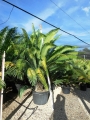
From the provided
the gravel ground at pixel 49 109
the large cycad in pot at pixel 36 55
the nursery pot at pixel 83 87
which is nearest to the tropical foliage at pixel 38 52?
the large cycad in pot at pixel 36 55

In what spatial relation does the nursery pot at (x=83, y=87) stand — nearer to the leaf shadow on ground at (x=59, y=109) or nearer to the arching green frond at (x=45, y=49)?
the leaf shadow on ground at (x=59, y=109)

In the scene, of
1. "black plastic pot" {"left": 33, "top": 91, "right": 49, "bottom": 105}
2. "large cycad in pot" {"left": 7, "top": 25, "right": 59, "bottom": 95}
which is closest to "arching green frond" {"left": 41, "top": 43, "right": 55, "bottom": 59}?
"large cycad in pot" {"left": 7, "top": 25, "right": 59, "bottom": 95}

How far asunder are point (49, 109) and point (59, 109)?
326mm

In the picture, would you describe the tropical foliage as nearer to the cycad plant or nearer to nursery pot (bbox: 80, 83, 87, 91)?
the cycad plant

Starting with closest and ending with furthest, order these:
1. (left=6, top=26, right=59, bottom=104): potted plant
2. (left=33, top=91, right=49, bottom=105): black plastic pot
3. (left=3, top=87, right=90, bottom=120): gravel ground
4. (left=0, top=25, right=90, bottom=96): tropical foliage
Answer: (left=3, top=87, right=90, bottom=120): gravel ground, (left=6, top=26, right=59, bottom=104): potted plant, (left=33, top=91, right=49, bottom=105): black plastic pot, (left=0, top=25, right=90, bottom=96): tropical foliage

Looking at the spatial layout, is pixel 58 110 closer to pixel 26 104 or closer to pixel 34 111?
pixel 34 111

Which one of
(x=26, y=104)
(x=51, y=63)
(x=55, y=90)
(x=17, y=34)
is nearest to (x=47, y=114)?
(x=26, y=104)

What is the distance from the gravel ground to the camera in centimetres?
411

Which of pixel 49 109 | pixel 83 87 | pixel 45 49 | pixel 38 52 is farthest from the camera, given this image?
pixel 83 87

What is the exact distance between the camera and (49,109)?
459 cm

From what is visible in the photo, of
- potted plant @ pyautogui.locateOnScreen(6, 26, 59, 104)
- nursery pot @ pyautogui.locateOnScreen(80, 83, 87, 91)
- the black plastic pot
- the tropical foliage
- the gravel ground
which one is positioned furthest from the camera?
nursery pot @ pyautogui.locateOnScreen(80, 83, 87, 91)

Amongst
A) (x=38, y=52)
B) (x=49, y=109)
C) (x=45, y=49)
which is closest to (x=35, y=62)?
(x=38, y=52)

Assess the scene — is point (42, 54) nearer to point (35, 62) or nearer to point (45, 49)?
point (45, 49)

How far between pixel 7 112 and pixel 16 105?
0.58 metres
